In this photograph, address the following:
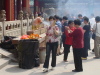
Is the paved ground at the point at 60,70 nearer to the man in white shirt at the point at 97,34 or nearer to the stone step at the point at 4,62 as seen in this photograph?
the stone step at the point at 4,62

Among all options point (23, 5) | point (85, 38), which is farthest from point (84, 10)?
point (85, 38)

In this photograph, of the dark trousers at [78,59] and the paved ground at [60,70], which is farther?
the dark trousers at [78,59]

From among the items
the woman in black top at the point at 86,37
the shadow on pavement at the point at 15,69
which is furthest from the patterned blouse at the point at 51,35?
the woman in black top at the point at 86,37

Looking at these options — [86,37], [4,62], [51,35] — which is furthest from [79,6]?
[51,35]

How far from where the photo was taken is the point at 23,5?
20234 millimetres

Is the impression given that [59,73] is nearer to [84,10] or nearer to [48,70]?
[48,70]

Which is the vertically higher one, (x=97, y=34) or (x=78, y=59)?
(x=97, y=34)

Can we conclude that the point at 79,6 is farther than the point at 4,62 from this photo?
Yes

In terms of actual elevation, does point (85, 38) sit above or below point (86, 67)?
above

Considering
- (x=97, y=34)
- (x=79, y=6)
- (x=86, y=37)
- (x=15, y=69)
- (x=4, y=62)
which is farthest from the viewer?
(x=79, y=6)

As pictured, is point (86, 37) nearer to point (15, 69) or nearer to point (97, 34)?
point (97, 34)

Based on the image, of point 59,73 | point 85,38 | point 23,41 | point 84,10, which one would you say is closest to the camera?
point 59,73

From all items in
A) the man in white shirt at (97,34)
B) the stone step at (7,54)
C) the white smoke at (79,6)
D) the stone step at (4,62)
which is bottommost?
the stone step at (4,62)

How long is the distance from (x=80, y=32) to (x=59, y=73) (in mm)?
1414
